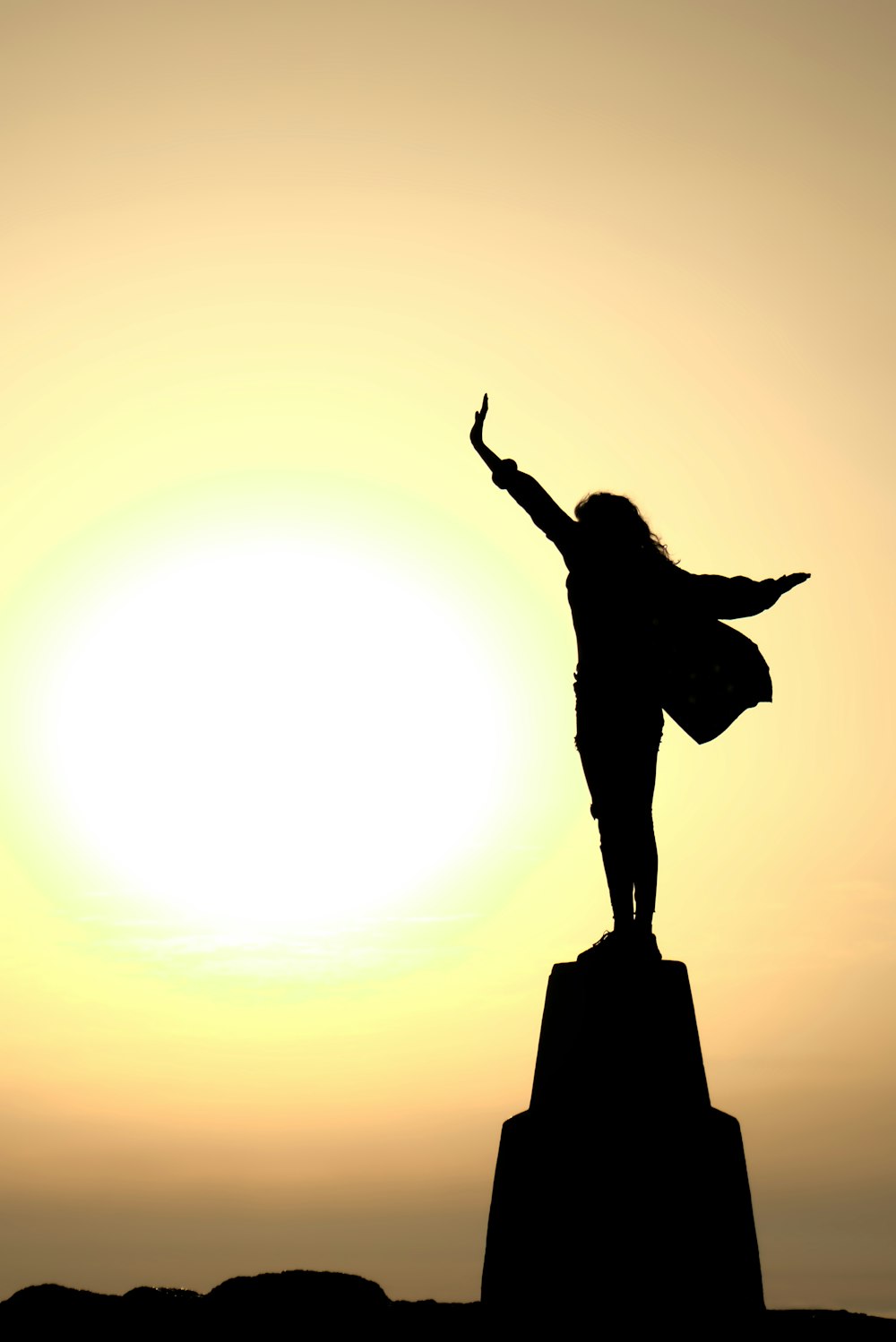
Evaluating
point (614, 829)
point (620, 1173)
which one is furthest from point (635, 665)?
point (620, 1173)

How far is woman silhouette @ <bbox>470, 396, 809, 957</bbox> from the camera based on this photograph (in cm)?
1042

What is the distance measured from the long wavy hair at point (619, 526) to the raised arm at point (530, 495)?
0.70 ft

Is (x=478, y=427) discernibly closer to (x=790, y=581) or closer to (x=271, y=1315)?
(x=790, y=581)

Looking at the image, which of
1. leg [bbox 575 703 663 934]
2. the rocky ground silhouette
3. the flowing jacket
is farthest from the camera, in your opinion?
the rocky ground silhouette

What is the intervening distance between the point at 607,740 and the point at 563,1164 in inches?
111

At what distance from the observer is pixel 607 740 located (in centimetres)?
1049

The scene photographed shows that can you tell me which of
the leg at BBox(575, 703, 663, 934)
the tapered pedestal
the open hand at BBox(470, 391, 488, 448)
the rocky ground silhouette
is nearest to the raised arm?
the open hand at BBox(470, 391, 488, 448)

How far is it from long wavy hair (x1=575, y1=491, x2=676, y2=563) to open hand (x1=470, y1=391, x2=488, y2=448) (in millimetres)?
911

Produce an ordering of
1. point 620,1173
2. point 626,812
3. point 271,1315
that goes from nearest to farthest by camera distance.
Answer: point 620,1173, point 626,812, point 271,1315

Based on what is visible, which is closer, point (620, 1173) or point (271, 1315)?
point (620, 1173)

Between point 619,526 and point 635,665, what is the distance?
1063 millimetres

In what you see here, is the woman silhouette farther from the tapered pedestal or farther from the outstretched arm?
the tapered pedestal

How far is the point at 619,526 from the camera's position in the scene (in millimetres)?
10922

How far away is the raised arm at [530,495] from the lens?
10836 mm
